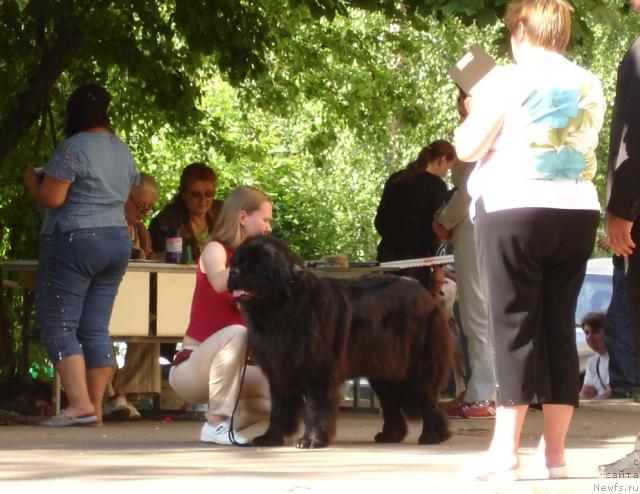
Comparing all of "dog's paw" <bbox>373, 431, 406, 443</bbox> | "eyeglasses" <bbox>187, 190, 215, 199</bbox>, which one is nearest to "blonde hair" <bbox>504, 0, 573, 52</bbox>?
"dog's paw" <bbox>373, 431, 406, 443</bbox>

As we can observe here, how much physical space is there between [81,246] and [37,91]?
13.7ft

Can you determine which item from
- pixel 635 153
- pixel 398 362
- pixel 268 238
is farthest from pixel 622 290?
pixel 635 153

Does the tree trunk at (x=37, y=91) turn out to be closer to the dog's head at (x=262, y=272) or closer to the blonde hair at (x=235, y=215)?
the blonde hair at (x=235, y=215)

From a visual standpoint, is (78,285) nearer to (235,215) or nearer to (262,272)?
(235,215)

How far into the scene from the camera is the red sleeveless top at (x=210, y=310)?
875cm

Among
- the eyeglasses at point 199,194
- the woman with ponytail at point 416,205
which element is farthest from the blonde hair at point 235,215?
the woman with ponytail at point 416,205

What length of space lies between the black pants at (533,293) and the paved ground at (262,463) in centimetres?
41

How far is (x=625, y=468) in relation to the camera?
622cm

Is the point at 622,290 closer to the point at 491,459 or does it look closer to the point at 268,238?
the point at 268,238

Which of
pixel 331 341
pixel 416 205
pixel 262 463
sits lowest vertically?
pixel 262 463

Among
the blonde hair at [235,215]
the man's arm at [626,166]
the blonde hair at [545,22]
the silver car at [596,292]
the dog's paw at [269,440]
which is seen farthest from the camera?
the silver car at [596,292]

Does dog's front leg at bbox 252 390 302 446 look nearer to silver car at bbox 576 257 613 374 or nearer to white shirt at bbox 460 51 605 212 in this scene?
white shirt at bbox 460 51 605 212

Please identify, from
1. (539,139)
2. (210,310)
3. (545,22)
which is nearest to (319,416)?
(210,310)

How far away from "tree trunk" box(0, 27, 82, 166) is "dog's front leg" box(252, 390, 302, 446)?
606 centimetres
